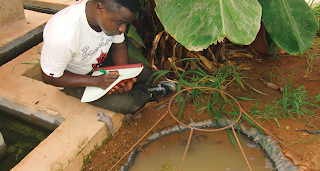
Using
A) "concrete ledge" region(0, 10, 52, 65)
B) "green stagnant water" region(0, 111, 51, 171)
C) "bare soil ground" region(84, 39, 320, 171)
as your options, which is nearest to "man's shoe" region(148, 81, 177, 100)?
"bare soil ground" region(84, 39, 320, 171)

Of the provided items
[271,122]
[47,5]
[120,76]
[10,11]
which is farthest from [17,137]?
[47,5]

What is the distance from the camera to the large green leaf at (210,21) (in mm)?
1352

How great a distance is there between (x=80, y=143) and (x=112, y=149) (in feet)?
0.78

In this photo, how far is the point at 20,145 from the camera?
1.78 m

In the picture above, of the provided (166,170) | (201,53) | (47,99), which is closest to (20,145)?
(47,99)

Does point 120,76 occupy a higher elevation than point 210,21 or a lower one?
lower

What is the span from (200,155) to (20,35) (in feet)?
6.33

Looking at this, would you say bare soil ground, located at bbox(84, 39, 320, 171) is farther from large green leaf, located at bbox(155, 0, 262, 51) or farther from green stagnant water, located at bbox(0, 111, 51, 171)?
large green leaf, located at bbox(155, 0, 262, 51)

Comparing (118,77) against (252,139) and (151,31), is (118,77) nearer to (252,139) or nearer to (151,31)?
(151,31)

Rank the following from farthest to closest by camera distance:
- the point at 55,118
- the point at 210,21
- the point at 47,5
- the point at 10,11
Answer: the point at 47,5 → the point at 10,11 → the point at 55,118 → the point at 210,21

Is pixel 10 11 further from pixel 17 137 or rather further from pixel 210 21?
pixel 210 21

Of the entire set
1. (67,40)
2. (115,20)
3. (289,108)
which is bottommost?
(289,108)

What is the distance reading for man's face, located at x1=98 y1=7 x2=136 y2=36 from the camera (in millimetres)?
1391

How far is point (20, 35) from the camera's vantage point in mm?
2529
